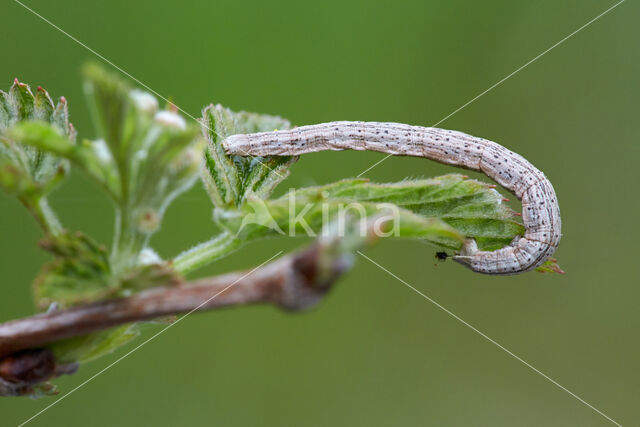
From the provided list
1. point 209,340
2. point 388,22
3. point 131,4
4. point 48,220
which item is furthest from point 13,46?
point 48,220

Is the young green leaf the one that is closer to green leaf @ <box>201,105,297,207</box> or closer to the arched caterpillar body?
green leaf @ <box>201,105,297,207</box>

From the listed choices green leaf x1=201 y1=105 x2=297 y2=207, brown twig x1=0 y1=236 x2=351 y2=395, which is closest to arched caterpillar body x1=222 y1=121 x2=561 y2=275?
green leaf x1=201 y1=105 x2=297 y2=207

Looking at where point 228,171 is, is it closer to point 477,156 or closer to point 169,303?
point 169,303

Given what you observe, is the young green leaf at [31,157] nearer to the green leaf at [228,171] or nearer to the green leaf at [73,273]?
the green leaf at [73,273]

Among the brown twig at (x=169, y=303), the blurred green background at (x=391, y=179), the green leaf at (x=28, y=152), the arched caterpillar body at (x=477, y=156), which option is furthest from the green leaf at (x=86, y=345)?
the blurred green background at (x=391, y=179)

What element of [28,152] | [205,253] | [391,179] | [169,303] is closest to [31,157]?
[28,152]

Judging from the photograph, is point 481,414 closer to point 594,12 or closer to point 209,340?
point 209,340
